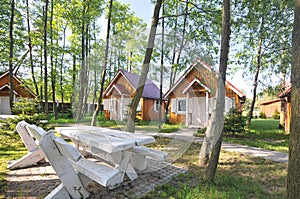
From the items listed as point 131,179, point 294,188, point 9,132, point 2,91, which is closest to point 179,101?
point 9,132

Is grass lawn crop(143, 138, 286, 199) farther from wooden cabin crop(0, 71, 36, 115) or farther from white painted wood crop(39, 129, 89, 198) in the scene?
wooden cabin crop(0, 71, 36, 115)

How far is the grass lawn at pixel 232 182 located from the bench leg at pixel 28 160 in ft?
7.32

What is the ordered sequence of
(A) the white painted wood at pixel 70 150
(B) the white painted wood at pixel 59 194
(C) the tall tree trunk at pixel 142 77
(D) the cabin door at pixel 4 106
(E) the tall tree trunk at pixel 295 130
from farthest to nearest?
1. (D) the cabin door at pixel 4 106
2. (C) the tall tree trunk at pixel 142 77
3. (B) the white painted wood at pixel 59 194
4. (A) the white painted wood at pixel 70 150
5. (E) the tall tree trunk at pixel 295 130

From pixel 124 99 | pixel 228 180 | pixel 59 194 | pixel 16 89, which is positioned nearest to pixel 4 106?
pixel 16 89

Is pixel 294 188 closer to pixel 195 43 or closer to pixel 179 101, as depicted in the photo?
pixel 195 43

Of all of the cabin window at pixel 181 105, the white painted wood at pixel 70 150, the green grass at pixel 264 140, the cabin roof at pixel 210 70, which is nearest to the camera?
the white painted wood at pixel 70 150

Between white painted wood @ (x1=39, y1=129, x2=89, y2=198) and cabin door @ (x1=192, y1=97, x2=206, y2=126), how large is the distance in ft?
34.7

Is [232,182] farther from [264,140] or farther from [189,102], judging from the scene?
[189,102]

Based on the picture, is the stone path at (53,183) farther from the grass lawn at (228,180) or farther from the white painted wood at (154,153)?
the white painted wood at (154,153)

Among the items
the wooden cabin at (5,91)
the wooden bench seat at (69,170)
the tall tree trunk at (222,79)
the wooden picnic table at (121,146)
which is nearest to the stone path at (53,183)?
the wooden picnic table at (121,146)

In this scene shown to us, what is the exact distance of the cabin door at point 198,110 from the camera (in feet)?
39.6

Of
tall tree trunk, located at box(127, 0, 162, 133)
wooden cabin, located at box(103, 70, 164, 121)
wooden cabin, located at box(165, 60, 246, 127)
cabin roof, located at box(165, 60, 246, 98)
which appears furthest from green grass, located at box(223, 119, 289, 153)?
wooden cabin, located at box(103, 70, 164, 121)

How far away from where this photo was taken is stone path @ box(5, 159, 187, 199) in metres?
2.35

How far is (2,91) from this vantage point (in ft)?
49.1
